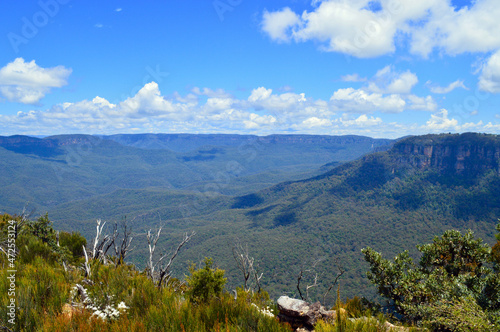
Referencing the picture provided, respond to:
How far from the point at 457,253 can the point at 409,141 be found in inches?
7987

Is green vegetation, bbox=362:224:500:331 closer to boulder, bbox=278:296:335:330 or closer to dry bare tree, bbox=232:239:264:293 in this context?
boulder, bbox=278:296:335:330

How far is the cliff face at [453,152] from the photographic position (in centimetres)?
14650

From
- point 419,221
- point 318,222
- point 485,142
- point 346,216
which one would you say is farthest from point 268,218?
point 485,142

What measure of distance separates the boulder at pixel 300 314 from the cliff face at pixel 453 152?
Result: 185554 millimetres

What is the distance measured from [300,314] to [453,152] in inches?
7919

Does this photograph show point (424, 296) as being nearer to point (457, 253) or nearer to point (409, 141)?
point (457, 253)

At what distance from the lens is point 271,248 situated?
121812mm

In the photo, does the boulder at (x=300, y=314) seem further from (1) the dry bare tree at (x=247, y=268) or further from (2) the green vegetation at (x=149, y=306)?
(1) the dry bare tree at (x=247, y=268)

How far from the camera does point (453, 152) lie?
163375mm

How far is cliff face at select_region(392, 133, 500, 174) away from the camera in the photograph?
5768 inches

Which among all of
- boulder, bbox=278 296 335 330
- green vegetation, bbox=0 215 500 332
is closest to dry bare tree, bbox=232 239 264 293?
green vegetation, bbox=0 215 500 332

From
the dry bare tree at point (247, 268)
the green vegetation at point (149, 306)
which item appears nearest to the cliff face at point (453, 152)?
the dry bare tree at point (247, 268)

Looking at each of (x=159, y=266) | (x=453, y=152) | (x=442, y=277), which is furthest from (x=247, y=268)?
(x=453, y=152)

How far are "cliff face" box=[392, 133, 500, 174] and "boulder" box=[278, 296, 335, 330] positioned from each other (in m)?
186
